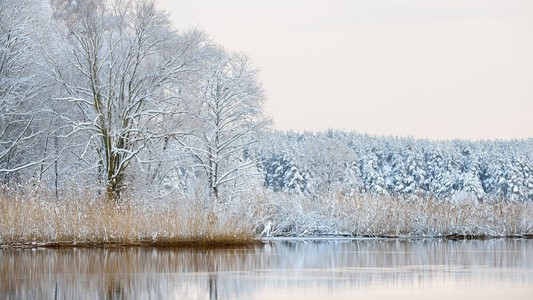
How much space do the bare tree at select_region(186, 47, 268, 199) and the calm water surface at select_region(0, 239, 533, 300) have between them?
11467 millimetres

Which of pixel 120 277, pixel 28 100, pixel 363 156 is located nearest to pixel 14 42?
pixel 28 100

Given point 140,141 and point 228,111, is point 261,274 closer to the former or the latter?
point 140,141

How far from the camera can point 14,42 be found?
31.4 m

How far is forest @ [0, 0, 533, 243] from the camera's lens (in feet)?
92.8

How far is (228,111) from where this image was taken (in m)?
37.9

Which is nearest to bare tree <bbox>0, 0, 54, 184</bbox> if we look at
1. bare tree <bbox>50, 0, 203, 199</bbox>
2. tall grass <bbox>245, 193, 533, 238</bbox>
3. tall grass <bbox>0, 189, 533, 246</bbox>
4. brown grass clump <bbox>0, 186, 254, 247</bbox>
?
bare tree <bbox>50, 0, 203, 199</bbox>

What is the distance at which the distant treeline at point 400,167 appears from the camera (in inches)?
3265

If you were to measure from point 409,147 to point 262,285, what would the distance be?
9364 centimetres

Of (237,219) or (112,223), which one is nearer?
(112,223)

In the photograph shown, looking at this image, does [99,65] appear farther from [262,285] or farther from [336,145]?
[336,145]

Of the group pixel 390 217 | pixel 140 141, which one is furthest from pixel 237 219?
pixel 390 217

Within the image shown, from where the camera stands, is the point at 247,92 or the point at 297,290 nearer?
the point at 297,290

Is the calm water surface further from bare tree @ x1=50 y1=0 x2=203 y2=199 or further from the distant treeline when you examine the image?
the distant treeline

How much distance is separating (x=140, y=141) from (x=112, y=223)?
7.92 m
